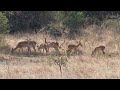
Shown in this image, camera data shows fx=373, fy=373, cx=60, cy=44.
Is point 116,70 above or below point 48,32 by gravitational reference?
below

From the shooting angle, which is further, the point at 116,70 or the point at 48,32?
the point at 48,32

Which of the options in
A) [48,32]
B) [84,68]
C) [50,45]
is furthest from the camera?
[48,32]

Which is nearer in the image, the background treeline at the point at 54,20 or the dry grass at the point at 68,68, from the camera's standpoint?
the dry grass at the point at 68,68

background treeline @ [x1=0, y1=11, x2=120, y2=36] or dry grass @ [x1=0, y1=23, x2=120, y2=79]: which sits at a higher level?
background treeline @ [x1=0, y1=11, x2=120, y2=36]

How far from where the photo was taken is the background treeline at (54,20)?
23672 mm

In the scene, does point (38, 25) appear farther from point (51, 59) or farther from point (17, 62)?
point (51, 59)

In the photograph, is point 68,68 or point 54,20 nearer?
point 68,68

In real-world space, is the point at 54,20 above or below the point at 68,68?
above

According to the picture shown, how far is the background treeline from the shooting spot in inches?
932

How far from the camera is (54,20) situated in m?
25.9

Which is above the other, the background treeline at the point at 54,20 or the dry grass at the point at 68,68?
the background treeline at the point at 54,20
